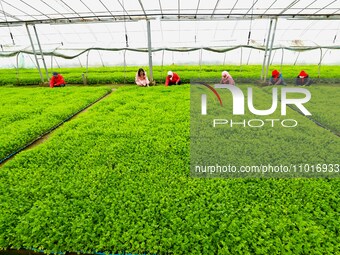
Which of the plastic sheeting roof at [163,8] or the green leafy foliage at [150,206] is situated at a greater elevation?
the plastic sheeting roof at [163,8]

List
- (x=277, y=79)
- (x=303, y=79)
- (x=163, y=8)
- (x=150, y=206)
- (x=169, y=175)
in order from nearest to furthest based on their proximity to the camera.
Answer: (x=150, y=206)
(x=169, y=175)
(x=277, y=79)
(x=163, y=8)
(x=303, y=79)

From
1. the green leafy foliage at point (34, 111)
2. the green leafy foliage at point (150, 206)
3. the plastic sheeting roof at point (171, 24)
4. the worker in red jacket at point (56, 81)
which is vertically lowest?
the green leafy foliage at point (150, 206)

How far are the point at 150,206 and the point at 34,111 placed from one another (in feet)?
23.3

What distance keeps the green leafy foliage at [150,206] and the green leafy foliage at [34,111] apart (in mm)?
1242

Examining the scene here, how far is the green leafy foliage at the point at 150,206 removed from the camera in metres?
2.84

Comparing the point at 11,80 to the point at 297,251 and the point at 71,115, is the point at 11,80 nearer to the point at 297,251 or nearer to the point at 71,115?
the point at 71,115

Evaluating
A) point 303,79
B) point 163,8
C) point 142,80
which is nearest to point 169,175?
point 142,80

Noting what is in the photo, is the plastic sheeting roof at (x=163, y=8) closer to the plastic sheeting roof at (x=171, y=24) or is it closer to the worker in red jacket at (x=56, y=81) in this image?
the plastic sheeting roof at (x=171, y=24)

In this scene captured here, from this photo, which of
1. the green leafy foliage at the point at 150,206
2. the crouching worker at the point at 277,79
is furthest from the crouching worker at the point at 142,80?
the green leafy foliage at the point at 150,206

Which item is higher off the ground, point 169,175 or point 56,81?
point 56,81

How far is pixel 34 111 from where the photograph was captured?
8.41 metres

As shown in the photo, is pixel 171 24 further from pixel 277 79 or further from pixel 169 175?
pixel 169 175

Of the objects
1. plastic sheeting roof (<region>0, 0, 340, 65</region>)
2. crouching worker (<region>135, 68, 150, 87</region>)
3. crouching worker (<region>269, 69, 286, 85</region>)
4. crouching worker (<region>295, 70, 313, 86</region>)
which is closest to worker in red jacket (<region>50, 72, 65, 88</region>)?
plastic sheeting roof (<region>0, 0, 340, 65</region>)

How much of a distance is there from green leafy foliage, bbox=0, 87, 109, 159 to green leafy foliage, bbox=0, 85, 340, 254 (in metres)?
1.24
